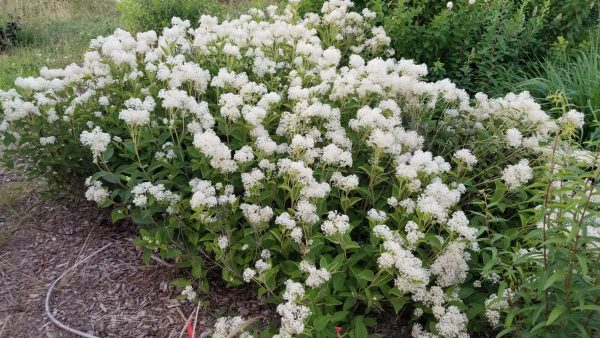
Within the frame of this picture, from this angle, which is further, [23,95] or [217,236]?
[23,95]

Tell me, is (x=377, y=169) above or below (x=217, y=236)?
above

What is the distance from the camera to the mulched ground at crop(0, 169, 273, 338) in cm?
284

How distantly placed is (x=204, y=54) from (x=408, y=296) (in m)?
2.27

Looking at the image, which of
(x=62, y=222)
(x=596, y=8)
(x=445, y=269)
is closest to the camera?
(x=445, y=269)

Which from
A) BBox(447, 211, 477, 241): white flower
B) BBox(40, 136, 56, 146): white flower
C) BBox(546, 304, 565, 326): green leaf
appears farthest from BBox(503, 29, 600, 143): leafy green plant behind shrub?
BBox(40, 136, 56, 146): white flower

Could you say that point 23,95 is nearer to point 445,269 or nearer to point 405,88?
point 405,88

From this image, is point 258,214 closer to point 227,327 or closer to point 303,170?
point 303,170

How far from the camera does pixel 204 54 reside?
3744 mm

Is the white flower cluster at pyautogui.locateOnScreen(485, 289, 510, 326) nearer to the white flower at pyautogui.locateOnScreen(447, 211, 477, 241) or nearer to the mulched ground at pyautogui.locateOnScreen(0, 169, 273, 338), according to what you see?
the white flower at pyautogui.locateOnScreen(447, 211, 477, 241)

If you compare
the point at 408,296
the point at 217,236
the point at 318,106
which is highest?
the point at 318,106

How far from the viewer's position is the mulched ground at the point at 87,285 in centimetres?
284

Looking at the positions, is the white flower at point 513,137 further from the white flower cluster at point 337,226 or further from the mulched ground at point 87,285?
the mulched ground at point 87,285

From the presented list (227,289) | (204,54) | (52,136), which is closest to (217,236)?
(227,289)

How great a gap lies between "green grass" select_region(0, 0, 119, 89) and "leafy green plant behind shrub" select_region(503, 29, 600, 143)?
557cm
